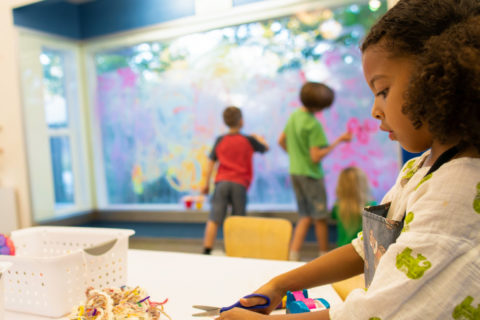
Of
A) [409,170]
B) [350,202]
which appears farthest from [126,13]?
[409,170]

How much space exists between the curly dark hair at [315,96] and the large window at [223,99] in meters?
0.25

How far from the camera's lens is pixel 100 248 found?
1017 mm

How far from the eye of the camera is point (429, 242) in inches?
19.7

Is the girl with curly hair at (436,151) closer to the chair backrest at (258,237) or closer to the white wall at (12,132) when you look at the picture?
the chair backrest at (258,237)

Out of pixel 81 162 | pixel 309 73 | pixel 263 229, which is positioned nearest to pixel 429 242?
pixel 263 229

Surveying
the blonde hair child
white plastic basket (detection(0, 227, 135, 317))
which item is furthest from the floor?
white plastic basket (detection(0, 227, 135, 317))

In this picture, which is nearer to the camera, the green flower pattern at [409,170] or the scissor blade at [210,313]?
the green flower pattern at [409,170]

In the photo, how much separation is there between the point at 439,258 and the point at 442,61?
0.25 metres

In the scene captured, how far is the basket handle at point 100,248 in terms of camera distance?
0.99 meters

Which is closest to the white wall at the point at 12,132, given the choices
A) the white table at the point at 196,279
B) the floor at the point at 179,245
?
the floor at the point at 179,245

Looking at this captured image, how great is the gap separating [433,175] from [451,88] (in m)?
0.12

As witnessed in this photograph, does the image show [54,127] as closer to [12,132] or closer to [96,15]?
[12,132]

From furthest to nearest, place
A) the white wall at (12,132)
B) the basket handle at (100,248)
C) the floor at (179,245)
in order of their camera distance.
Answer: the white wall at (12,132), the floor at (179,245), the basket handle at (100,248)

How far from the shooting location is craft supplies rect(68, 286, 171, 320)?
0.79 meters
